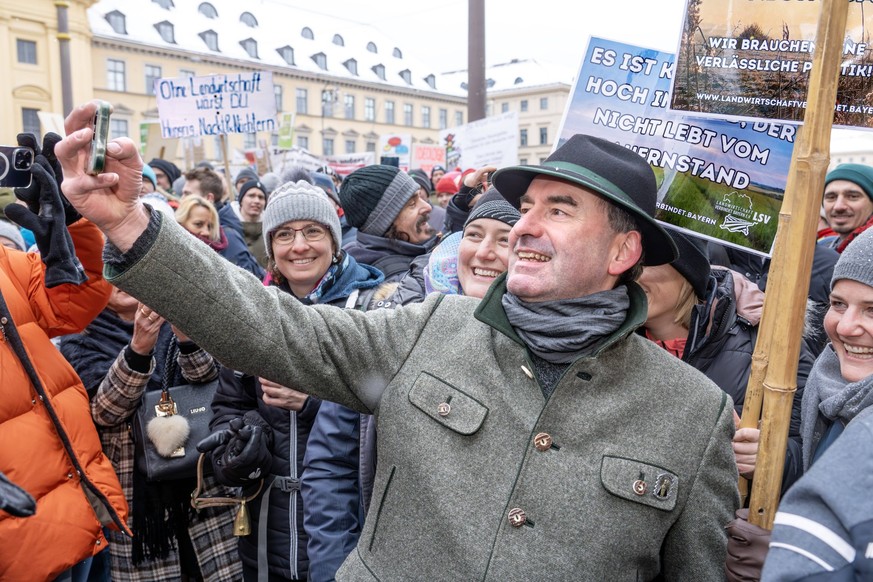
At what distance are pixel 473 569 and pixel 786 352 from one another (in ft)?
2.94

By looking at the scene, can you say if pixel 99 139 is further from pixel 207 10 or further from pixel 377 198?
pixel 207 10

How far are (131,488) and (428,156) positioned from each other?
41.1 ft

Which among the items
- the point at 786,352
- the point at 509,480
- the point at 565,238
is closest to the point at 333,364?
the point at 509,480

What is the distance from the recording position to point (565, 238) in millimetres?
1997

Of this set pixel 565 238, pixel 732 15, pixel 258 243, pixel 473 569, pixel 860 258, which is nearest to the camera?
pixel 473 569

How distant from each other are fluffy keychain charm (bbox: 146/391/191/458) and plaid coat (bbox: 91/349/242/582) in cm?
14

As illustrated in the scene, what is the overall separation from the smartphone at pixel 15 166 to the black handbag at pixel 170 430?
53.6 inches

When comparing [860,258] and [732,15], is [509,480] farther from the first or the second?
[732,15]

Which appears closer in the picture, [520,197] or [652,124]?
[520,197]

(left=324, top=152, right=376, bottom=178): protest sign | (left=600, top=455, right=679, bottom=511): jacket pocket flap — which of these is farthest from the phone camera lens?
(left=324, top=152, right=376, bottom=178): protest sign

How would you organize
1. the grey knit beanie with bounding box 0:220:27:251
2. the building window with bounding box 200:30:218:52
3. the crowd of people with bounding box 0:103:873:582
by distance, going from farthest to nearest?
1. the building window with bounding box 200:30:218:52
2. the grey knit beanie with bounding box 0:220:27:251
3. the crowd of people with bounding box 0:103:873:582

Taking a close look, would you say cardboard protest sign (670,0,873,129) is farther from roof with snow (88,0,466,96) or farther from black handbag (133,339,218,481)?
roof with snow (88,0,466,96)

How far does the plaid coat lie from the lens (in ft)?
10.5

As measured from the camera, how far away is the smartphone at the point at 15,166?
221 centimetres
